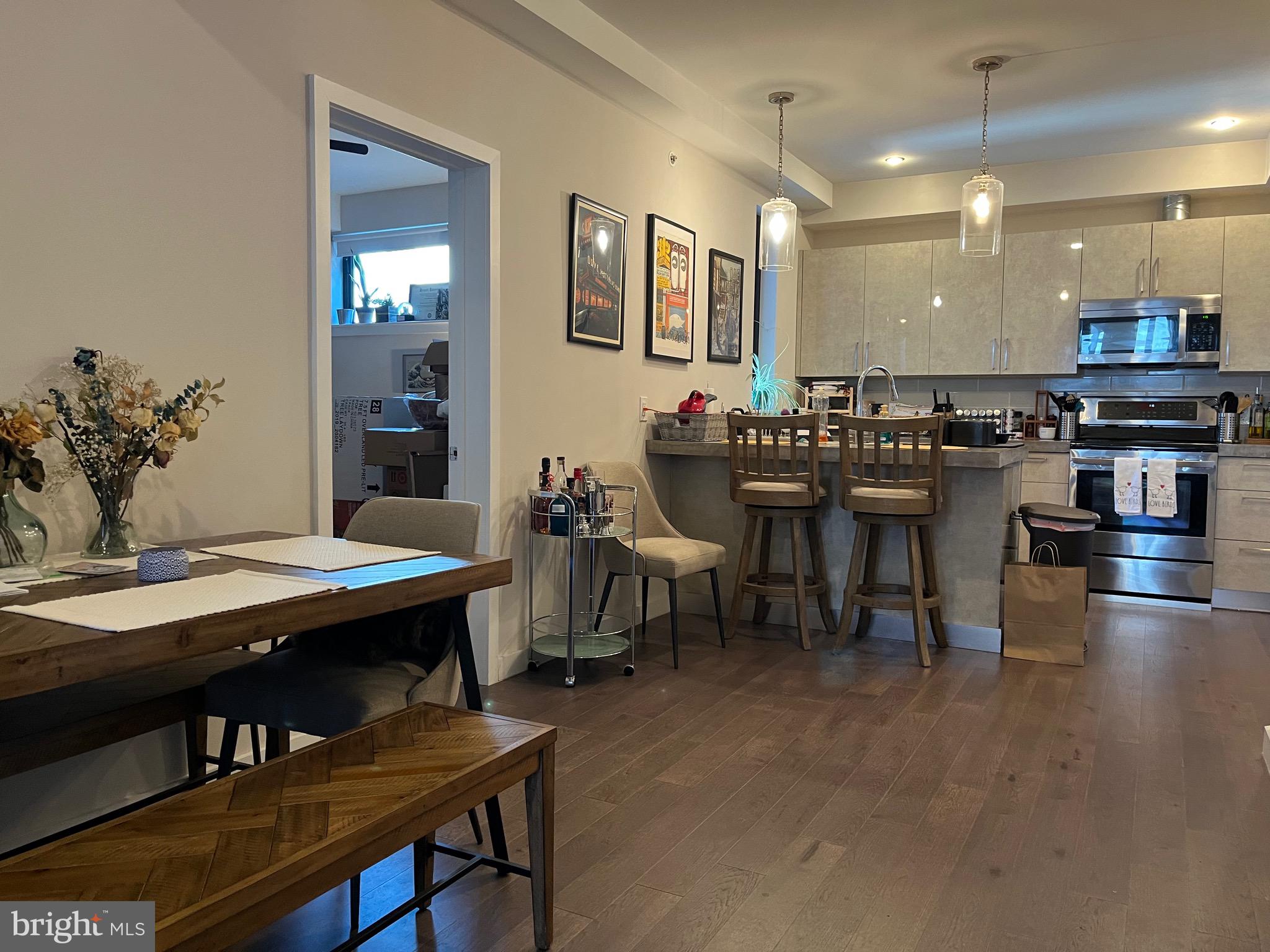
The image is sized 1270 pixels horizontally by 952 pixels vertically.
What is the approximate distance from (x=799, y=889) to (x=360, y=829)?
3.73ft

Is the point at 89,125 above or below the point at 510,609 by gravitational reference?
A: above

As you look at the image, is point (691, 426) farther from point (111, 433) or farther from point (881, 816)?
point (111, 433)

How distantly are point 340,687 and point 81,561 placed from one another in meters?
0.61

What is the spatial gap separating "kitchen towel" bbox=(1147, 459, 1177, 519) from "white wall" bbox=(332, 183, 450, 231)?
15.8ft

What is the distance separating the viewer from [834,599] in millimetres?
4625

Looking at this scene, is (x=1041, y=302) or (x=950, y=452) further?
(x=1041, y=302)

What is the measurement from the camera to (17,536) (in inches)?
71.0

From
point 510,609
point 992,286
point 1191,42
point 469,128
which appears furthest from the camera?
point 992,286

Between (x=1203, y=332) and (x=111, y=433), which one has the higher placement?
(x=1203, y=332)

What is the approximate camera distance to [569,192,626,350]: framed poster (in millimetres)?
4047

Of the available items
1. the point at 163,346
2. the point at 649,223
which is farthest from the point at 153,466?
the point at 649,223

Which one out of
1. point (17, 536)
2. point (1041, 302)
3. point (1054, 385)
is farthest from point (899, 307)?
point (17, 536)

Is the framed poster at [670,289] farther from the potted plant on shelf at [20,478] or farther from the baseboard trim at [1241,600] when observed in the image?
the baseboard trim at [1241,600]

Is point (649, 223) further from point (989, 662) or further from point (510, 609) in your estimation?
point (989, 662)
